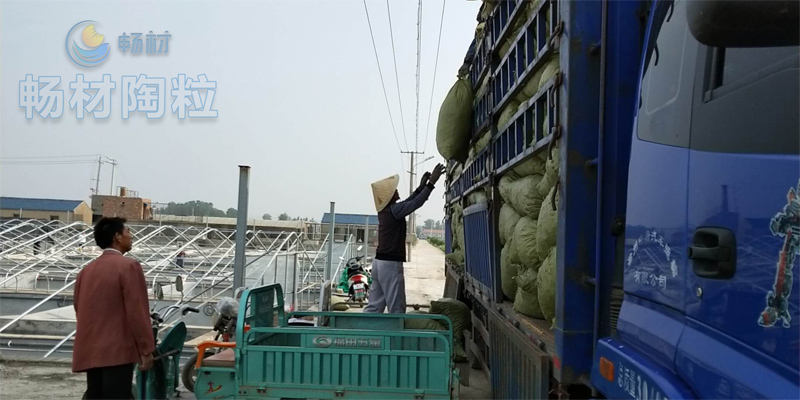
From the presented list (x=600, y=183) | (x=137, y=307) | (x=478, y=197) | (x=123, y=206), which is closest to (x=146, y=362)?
(x=137, y=307)

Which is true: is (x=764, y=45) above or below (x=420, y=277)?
above

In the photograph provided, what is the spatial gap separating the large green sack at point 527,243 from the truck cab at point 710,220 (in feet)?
3.46

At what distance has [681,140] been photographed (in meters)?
1.84

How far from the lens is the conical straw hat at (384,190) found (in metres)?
5.79

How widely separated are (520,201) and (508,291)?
2.56ft

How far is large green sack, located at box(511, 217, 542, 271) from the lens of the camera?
3277 millimetres

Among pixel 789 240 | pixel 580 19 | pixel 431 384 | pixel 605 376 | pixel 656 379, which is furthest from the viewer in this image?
pixel 431 384

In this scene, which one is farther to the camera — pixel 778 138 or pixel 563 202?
pixel 563 202

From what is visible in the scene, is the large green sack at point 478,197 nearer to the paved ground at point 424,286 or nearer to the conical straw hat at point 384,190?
the conical straw hat at point 384,190

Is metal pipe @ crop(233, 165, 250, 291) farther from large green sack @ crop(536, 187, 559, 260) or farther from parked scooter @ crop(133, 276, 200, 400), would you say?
large green sack @ crop(536, 187, 559, 260)

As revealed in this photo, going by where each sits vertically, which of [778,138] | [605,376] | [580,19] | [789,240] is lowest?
[605,376]

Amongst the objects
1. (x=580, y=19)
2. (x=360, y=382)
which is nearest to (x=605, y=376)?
(x=580, y=19)

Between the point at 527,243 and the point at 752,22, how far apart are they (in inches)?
80.8

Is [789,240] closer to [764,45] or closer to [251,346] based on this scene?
[764,45]
